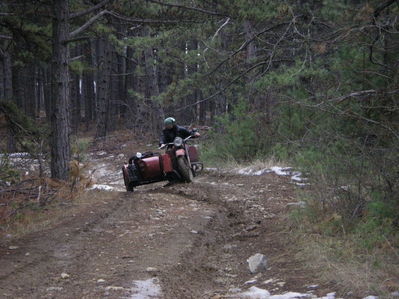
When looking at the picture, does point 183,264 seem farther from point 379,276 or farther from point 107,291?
point 379,276

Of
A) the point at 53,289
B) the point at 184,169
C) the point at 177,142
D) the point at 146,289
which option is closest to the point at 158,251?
the point at 146,289

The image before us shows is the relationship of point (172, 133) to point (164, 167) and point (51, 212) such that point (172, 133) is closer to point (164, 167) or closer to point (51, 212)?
point (164, 167)

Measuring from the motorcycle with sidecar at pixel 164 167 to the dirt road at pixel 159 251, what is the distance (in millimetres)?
1690

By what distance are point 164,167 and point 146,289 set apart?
283 inches

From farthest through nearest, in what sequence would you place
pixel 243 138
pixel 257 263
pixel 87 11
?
pixel 243 138
pixel 87 11
pixel 257 263

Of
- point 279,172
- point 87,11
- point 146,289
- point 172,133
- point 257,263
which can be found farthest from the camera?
point 172,133

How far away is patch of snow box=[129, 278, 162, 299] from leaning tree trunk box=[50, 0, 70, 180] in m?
5.72

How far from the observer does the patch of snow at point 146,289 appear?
17.1 feet

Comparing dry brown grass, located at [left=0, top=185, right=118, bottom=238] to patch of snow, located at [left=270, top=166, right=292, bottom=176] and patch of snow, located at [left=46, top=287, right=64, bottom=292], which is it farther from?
patch of snow, located at [left=270, top=166, right=292, bottom=176]

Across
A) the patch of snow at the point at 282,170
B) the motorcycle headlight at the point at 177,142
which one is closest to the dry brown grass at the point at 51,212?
the motorcycle headlight at the point at 177,142

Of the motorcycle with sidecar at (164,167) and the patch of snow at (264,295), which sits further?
the motorcycle with sidecar at (164,167)

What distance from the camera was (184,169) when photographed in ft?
41.3

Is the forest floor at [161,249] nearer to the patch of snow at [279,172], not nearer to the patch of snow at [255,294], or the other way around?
the patch of snow at [255,294]

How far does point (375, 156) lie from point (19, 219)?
5594 mm
